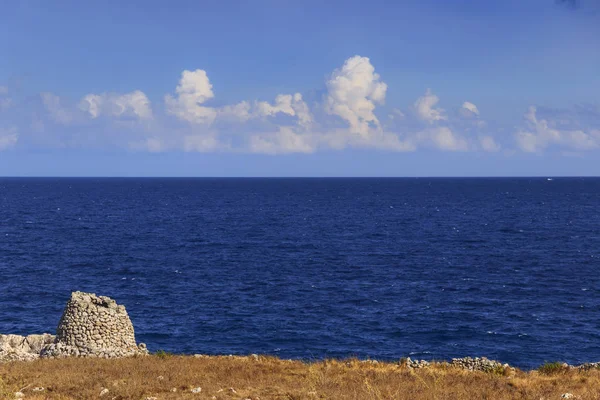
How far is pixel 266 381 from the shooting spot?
2184 centimetres

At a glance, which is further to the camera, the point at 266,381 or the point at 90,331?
the point at 90,331

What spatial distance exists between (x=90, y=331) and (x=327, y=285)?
37646 mm

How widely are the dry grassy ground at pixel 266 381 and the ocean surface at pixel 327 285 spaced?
698 inches

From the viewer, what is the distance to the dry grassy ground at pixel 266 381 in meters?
19.4

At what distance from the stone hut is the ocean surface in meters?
12.5

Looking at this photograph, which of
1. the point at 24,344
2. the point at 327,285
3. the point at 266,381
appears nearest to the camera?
the point at 266,381

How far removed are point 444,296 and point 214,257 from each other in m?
37.3

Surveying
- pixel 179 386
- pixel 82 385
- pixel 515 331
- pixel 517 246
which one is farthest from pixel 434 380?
pixel 517 246

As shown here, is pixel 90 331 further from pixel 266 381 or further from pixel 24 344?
pixel 266 381


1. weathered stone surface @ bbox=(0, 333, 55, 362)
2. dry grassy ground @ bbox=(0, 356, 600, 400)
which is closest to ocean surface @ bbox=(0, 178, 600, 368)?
weathered stone surface @ bbox=(0, 333, 55, 362)

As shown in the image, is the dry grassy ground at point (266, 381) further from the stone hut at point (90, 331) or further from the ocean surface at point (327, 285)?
the ocean surface at point (327, 285)

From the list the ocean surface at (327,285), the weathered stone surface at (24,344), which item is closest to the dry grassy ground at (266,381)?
the weathered stone surface at (24,344)

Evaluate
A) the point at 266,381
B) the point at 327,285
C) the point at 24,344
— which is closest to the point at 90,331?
the point at 24,344

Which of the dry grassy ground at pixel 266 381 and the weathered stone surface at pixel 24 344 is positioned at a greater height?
the dry grassy ground at pixel 266 381
